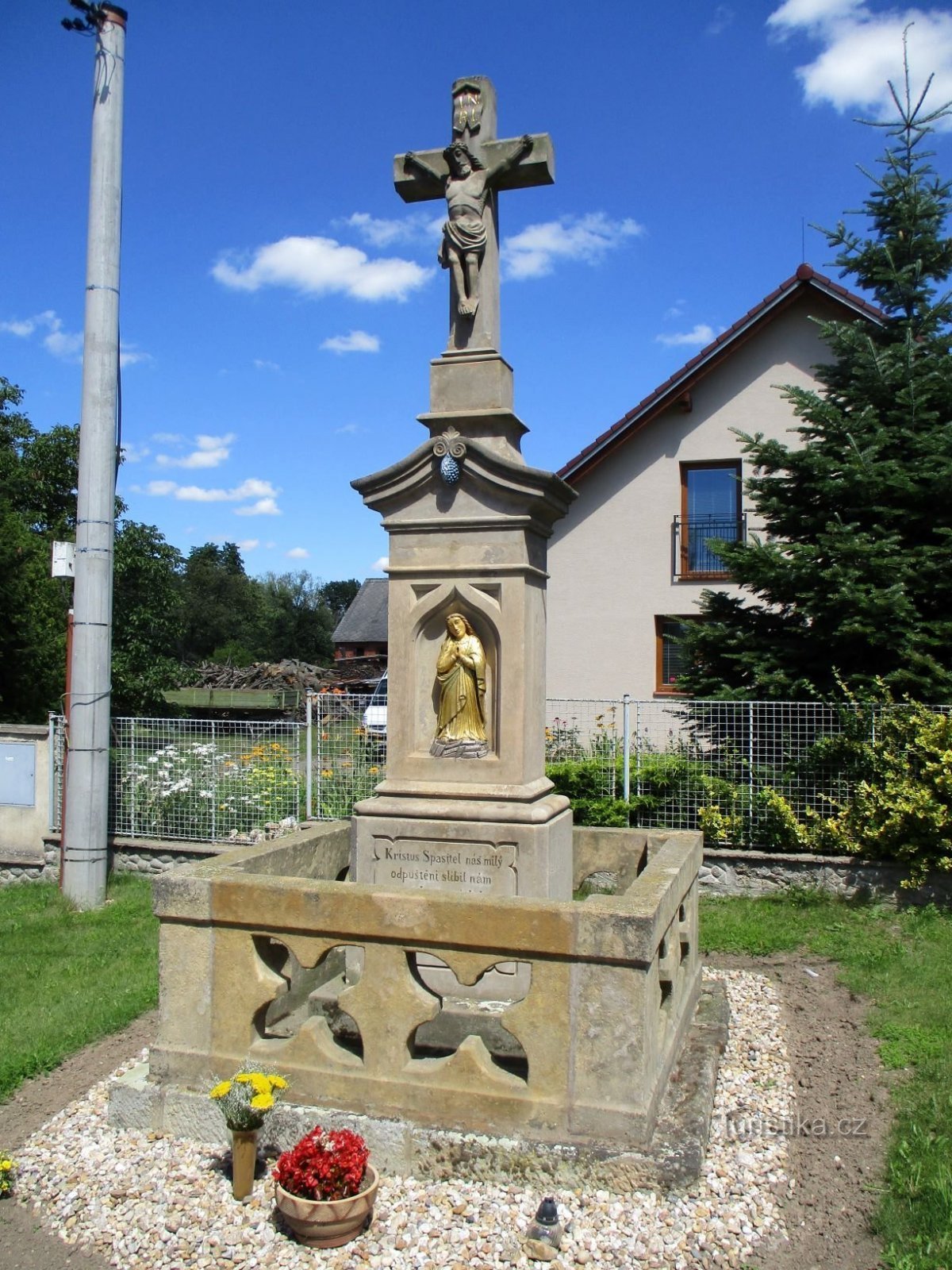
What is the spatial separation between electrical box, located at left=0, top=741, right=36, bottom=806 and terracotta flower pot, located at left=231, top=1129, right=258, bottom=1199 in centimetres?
778

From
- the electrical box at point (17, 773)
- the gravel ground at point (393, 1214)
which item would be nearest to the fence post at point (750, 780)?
the gravel ground at point (393, 1214)

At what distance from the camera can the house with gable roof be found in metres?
16.9

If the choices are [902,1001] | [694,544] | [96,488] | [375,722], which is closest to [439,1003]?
[902,1001]

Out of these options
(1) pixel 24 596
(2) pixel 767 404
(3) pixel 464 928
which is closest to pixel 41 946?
(3) pixel 464 928

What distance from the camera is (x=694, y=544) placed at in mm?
17609

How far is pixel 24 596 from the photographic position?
16.1 m

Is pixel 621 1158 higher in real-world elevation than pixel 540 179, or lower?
lower

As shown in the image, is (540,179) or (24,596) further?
(24,596)

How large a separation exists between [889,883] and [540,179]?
683 cm

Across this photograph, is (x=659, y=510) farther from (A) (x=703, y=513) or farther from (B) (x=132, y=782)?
(B) (x=132, y=782)

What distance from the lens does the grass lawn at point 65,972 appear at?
6.07 metres

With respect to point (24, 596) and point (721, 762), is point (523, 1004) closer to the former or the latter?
point (721, 762)

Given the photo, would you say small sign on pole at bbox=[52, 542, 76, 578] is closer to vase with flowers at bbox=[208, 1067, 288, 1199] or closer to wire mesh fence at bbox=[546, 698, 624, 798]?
wire mesh fence at bbox=[546, 698, 624, 798]

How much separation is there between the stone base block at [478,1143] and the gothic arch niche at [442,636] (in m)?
2.22
